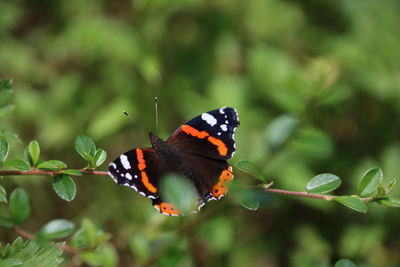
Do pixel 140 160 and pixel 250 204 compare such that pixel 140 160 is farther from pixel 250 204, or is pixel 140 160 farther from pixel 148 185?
pixel 250 204

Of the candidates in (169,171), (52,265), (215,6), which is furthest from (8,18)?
(52,265)

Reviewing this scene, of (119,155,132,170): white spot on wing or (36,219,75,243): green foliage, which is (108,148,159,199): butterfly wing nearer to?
(119,155,132,170): white spot on wing

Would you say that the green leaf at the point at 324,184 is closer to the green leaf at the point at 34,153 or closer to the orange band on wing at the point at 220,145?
the orange band on wing at the point at 220,145

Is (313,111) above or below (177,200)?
below

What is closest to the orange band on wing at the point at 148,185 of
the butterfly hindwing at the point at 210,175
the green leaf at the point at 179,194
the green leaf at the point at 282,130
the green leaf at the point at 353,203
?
the butterfly hindwing at the point at 210,175

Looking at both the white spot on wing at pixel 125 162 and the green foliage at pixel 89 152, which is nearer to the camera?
the green foliage at pixel 89 152

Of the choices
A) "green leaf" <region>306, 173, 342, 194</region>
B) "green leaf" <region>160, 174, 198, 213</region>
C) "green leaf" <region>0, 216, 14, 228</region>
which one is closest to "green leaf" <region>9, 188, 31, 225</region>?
"green leaf" <region>0, 216, 14, 228</region>

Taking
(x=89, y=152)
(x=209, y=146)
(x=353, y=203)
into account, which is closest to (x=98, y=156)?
(x=89, y=152)

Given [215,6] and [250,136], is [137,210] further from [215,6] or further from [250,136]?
[215,6]
